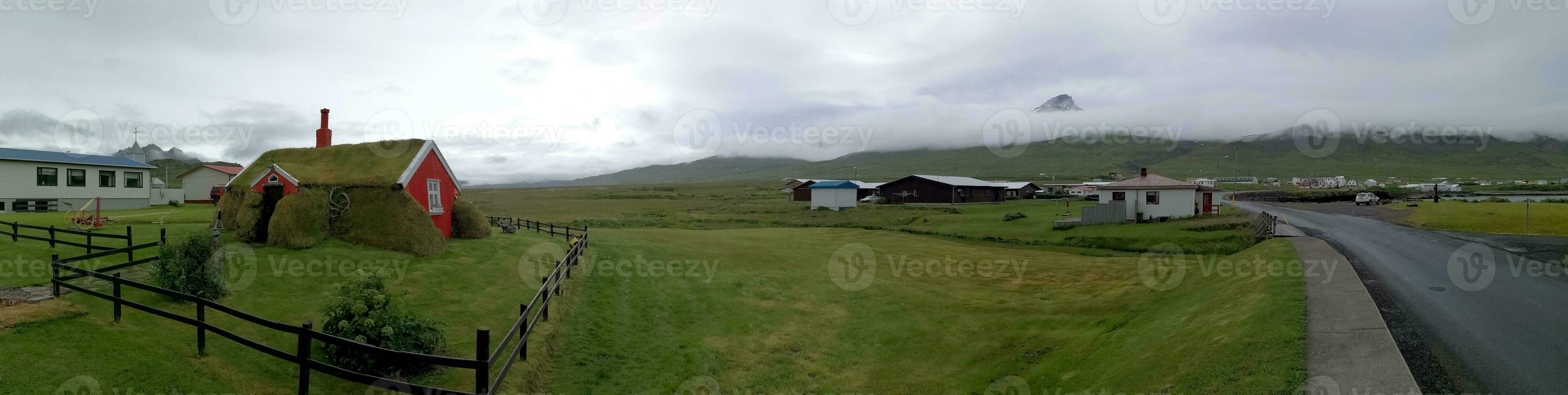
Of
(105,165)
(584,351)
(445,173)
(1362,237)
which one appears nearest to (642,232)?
(445,173)

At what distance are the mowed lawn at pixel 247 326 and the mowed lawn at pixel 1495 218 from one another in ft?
135

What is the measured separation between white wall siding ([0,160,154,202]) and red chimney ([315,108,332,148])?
75.5 ft

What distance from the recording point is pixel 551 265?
72.9 feet

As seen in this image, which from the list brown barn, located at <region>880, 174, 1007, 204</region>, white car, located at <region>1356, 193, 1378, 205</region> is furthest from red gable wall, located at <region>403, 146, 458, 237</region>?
white car, located at <region>1356, 193, 1378, 205</region>

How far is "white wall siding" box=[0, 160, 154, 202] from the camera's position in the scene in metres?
33.1

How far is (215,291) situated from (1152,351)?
62.0 ft

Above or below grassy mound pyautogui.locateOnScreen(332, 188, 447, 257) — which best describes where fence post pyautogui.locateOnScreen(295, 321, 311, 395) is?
below

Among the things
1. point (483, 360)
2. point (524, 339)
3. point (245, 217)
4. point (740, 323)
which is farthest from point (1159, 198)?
point (245, 217)

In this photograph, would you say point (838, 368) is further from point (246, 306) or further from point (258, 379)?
point (246, 306)

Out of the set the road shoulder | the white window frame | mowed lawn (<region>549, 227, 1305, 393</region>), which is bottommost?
mowed lawn (<region>549, 227, 1305, 393</region>)

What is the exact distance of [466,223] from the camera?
25406mm

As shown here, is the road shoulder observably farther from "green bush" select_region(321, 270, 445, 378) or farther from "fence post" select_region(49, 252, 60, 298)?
"fence post" select_region(49, 252, 60, 298)

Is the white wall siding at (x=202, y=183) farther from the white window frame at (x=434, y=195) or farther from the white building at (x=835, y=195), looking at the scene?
the white building at (x=835, y=195)

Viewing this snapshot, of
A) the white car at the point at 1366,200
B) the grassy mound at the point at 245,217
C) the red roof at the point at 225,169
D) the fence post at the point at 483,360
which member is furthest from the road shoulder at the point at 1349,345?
the red roof at the point at 225,169
